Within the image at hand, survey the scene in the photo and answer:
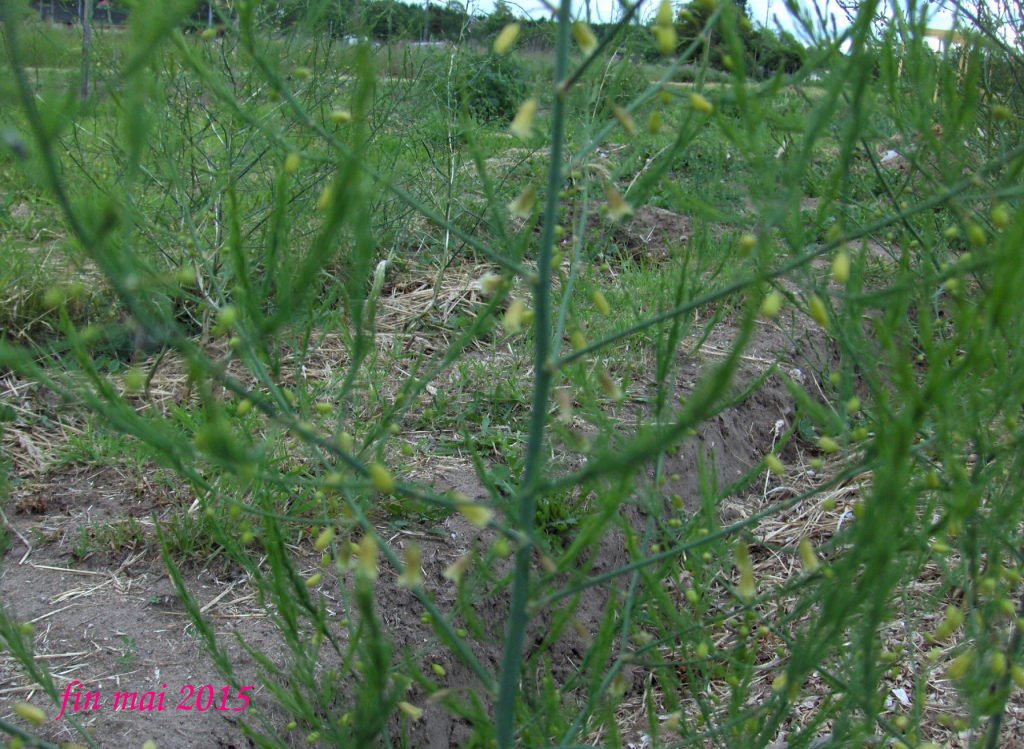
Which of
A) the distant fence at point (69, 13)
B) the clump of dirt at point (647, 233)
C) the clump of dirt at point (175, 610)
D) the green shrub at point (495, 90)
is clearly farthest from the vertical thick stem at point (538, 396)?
the clump of dirt at point (647, 233)

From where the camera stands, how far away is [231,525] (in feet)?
7.73

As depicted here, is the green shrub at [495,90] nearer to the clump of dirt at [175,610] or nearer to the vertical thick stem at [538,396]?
the clump of dirt at [175,610]

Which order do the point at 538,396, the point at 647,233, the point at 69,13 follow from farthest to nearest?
1. the point at 647,233
2. the point at 69,13
3. the point at 538,396

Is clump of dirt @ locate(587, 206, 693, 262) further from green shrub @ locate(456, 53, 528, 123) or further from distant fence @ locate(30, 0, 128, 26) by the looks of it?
distant fence @ locate(30, 0, 128, 26)

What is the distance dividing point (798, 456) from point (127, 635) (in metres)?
2.60

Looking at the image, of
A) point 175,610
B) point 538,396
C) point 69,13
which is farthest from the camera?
point 69,13

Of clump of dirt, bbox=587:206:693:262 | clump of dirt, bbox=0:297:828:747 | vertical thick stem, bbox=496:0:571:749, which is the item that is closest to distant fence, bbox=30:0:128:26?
clump of dirt, bbox=0:297:828:747

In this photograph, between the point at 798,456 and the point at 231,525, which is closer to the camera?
the point at 231,525

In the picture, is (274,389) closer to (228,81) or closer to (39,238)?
(228,81)

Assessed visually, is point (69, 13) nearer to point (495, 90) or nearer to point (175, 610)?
point (175, 610)

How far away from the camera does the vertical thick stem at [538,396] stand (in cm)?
100

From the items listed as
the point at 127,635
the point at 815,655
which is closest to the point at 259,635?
the point at 127,635

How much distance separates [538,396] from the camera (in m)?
1.08

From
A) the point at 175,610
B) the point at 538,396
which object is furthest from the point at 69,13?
the point at 538,396
